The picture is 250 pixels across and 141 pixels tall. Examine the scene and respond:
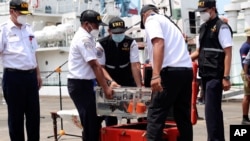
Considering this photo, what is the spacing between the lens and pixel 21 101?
19.3 feet

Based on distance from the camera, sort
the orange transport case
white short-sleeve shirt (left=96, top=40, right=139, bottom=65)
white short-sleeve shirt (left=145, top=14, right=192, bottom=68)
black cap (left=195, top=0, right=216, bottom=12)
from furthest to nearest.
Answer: white short-sleeve shirt (left=96, top=40, right=139, bottom=65) → black cap (left=195, top=0, right=216, bottom=12) → the orange transport case → white short-sleeve shirt (left=145, top=14, right=192, bottom=68)

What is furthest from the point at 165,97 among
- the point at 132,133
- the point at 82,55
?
the point at 82,55

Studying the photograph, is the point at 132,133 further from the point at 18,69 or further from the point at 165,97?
the point at 18,69

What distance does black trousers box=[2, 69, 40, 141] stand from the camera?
5.82 metres

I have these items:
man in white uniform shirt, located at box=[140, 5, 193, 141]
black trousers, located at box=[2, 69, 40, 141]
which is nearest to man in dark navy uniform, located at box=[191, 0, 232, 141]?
man in white uniform shirt, located at box=[140, 5, 193, 141]

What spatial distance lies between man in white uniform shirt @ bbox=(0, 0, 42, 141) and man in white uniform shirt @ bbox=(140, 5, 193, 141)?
5.05 feet

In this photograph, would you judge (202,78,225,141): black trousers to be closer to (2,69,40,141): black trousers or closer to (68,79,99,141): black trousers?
(68,79,99,141): black trousers

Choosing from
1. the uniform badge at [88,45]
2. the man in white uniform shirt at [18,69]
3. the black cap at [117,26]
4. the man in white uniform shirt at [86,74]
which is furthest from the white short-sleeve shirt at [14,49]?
the black cap at [117,26]

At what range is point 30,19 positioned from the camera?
3453cm

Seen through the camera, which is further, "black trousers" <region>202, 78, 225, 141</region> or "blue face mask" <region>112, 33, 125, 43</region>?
"blue face mask" <region>112, 33, 125, 43</region>

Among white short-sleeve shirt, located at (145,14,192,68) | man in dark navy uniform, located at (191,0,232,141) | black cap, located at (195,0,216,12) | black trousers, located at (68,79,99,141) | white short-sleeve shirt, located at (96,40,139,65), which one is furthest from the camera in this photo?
white short-sleeve shirt, located at (96,40,139,65)

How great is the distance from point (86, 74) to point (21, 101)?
889 mm

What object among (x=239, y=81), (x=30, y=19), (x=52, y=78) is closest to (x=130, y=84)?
(x=239, y=81)

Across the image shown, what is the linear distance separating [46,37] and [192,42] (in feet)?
39.1
